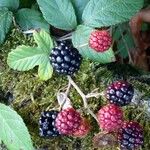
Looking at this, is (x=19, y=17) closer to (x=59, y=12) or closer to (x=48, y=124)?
(x=59, y=12)

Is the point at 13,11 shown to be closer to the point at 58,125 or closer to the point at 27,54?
the point at 27,54

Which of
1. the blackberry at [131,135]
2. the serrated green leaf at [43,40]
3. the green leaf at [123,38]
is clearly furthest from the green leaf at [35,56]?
the green leaf at [123,38]

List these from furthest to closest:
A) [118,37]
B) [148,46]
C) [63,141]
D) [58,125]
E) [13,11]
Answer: [148,46]
[118,37]
[13,11]
[63,141]
[58,125]

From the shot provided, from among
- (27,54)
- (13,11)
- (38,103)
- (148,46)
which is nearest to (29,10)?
(13,11)

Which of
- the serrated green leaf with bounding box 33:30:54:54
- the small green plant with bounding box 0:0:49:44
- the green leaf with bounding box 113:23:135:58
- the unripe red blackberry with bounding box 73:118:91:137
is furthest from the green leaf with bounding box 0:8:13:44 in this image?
the green leaf with bounding box 113:23:135:58

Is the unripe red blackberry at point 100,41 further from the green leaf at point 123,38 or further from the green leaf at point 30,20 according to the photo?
the green leaf at point 123,38

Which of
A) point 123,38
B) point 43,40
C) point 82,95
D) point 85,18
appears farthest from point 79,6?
point 123,38
